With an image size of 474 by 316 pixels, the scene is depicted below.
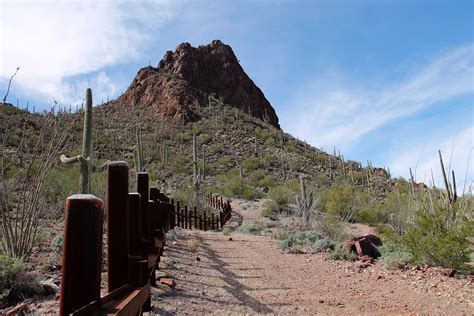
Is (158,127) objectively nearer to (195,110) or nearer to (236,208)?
(195,110)

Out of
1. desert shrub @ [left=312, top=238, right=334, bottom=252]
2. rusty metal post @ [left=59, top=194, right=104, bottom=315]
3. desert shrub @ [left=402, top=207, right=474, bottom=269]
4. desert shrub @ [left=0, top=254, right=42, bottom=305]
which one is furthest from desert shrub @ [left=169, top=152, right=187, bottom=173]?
rusty metal post @ [left=59, top=194, right=104, bottom=315]

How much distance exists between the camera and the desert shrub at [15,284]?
5.48 m

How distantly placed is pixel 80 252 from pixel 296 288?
259 inches

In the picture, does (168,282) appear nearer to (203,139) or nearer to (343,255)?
(343,255)

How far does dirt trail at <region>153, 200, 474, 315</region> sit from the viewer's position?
6094 millimetres

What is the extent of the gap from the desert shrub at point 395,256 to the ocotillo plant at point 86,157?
685cm

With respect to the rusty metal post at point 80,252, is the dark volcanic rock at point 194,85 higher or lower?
higher

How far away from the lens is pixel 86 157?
383 inches

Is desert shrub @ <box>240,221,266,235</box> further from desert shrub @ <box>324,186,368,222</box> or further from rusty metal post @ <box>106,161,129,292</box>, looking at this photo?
rusty metal post @ <box>106,161,129,292</box>

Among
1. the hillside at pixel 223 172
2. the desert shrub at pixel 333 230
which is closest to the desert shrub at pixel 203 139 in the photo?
the hillside at pixel 223 172

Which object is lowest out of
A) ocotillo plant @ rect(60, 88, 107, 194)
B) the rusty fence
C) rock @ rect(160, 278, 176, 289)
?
rock @ rect(160, 278, 176, 289)

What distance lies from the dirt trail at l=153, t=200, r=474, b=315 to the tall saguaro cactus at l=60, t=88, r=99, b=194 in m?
2.44

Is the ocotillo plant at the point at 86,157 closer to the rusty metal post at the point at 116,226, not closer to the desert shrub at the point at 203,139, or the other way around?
the rusty metal post at the point at 116,226

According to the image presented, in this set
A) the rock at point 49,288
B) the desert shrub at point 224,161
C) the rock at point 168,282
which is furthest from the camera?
the desert shrub at point 224,161
